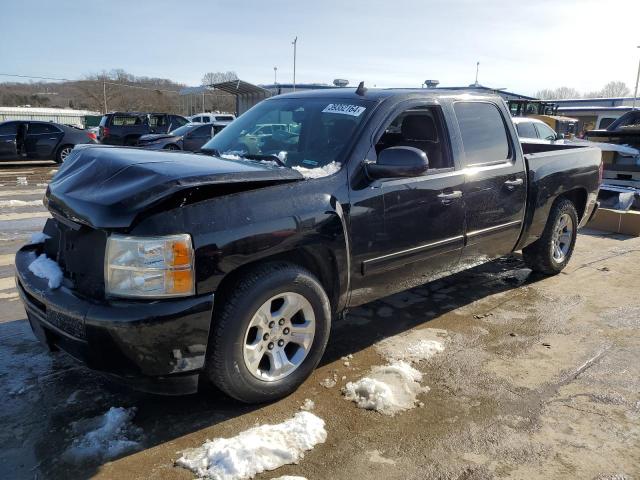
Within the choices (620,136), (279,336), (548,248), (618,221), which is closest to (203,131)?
(620,136)

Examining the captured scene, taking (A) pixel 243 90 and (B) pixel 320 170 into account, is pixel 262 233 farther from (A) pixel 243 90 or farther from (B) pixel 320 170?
(A) pixel 243 90

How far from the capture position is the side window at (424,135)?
162 inches

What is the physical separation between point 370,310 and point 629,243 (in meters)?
4.91

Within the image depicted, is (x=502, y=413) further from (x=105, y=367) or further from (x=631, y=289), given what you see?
(x=631, y=289)

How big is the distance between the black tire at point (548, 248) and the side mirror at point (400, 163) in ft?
8.54

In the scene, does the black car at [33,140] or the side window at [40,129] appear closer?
the black car at [33,140]

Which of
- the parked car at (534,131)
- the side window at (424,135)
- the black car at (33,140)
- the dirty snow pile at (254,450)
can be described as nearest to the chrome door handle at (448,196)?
the side window at (424,135)

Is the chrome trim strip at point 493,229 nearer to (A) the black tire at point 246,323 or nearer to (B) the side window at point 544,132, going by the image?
(A) the black tire at point 246,323

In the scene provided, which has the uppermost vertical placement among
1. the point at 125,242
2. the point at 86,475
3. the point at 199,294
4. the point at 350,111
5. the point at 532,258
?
the point at 350,111

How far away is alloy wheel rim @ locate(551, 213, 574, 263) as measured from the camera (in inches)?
219

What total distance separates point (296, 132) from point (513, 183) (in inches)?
80.2

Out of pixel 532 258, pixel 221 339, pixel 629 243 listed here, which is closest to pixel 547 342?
pixel 532 258

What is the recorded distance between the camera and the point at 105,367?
263 centimetres

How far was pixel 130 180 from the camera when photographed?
9.07ft
